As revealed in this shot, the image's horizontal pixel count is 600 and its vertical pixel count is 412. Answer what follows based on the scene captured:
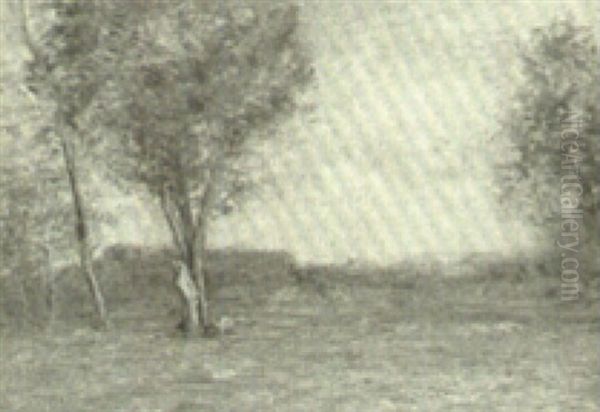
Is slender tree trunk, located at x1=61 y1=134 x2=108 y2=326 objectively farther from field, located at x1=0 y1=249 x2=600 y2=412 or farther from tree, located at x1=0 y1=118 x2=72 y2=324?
tree, located at x1=0 y1=118 x2=72 y2=324

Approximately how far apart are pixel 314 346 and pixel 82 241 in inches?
210

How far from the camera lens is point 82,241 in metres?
18.2

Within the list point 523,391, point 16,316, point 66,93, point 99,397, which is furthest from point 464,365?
point 16,316

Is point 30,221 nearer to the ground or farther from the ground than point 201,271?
farther from the ground

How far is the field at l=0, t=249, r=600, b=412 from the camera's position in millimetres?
11688

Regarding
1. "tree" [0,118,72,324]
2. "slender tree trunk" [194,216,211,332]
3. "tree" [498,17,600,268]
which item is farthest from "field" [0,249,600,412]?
"tree" [498,17,600,268]

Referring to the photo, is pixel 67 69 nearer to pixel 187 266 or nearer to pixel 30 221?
pixel 187 266

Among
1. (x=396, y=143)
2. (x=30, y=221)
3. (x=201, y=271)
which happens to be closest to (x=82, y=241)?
(x=201, y=271)

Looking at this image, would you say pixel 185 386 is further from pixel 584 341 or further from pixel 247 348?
pixel 584 341

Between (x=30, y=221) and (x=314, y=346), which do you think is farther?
(x=30, y=221)

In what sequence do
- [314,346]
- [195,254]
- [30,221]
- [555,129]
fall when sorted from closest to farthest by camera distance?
[314,346]
[555,129]
[195,254]
[30,221]

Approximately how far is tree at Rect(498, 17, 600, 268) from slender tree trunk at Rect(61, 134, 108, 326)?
7951mm

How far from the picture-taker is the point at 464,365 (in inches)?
536

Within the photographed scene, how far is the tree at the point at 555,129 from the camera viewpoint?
16.0 m
